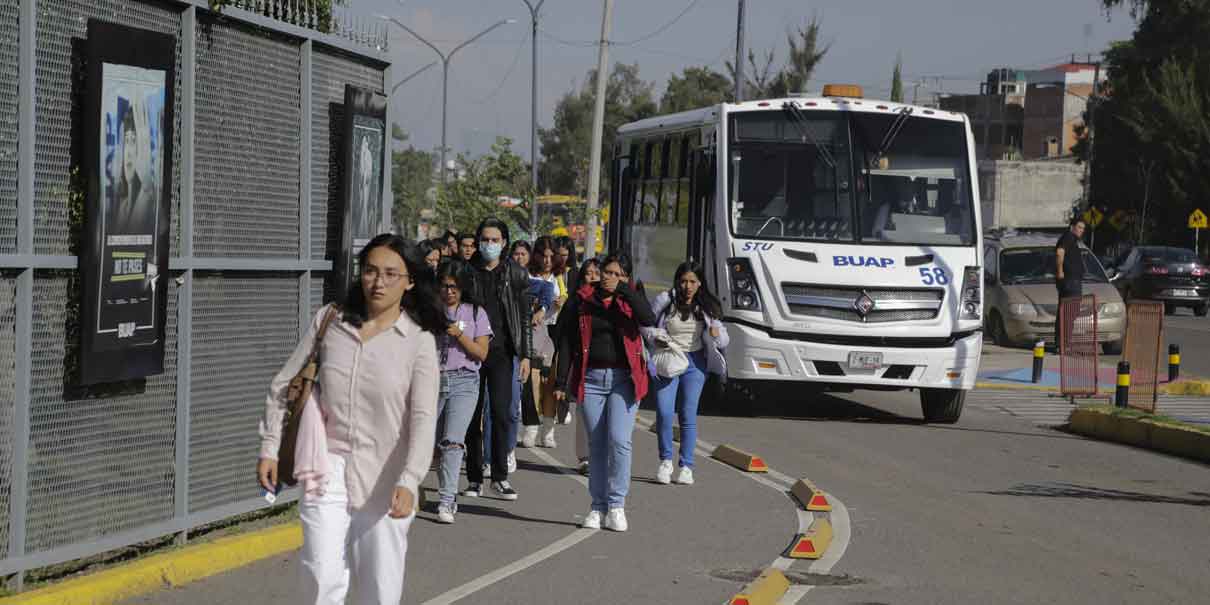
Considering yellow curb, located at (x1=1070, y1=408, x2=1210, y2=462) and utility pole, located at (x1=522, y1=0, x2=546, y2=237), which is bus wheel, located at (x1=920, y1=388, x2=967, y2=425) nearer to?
yellow curb, located at (x1=1070, y1=408, x2=1210, y2=462)

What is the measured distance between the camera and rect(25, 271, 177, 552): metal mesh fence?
7.90m

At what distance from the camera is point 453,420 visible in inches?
431

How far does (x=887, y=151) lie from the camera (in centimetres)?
1848

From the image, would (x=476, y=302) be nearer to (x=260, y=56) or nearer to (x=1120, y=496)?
(x=260, y=56)

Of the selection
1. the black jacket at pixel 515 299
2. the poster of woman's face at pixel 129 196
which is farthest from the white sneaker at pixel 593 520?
the poster of woman's face at pixel 129 196

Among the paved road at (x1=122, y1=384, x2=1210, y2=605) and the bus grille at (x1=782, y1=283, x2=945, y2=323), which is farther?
the bus grille at (x1=782, y1=283, x2=945, y2=323)

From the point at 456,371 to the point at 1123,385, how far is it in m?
10.1

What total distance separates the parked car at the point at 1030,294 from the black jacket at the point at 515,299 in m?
17.4

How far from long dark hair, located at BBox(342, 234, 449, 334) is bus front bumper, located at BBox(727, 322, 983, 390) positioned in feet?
37.5

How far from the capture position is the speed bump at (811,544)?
32.2 feet

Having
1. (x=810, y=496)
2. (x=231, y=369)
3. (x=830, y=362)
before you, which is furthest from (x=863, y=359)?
(x=231, y=369)

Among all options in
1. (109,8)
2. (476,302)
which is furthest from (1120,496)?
(109,8)

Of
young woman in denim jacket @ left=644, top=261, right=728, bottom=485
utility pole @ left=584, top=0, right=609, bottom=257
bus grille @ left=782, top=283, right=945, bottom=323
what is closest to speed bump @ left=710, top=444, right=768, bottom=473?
young woman in denim jacket @ left=644, top=261, right=728, bottom=485

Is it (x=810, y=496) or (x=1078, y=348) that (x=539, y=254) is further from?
(x=1078, y=348)
